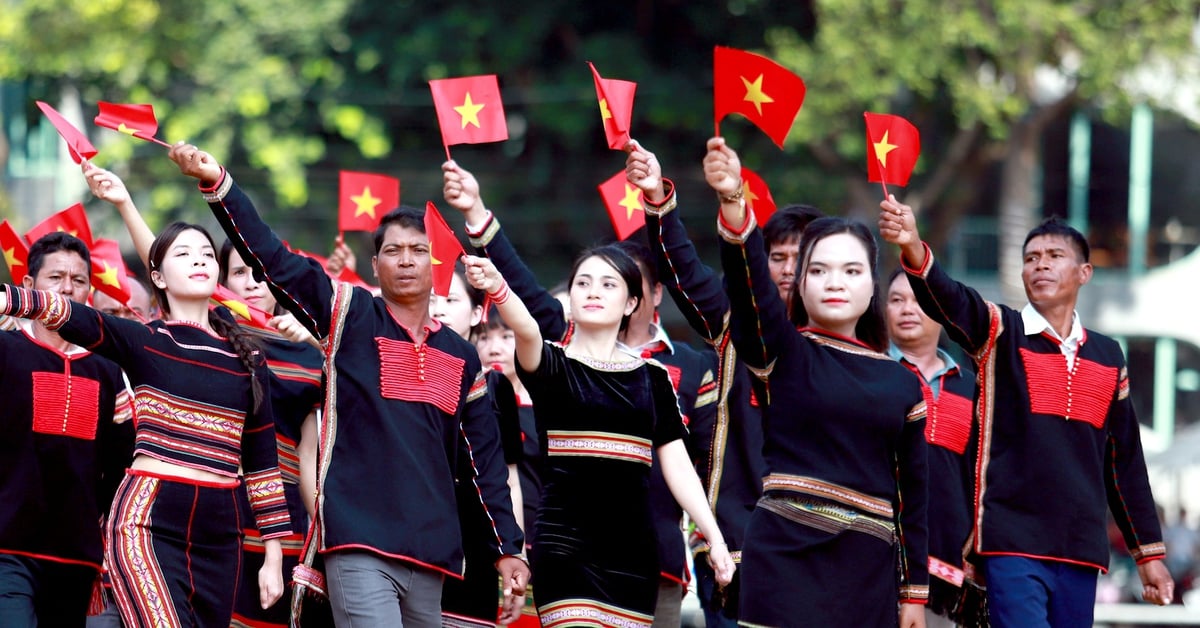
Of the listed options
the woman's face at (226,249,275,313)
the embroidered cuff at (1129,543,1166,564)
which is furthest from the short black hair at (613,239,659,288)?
the embroidered cuff at (1129,543,1166,564)

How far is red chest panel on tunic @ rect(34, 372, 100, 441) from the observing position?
264 inches

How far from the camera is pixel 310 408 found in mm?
7301

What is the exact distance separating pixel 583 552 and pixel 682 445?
0.58 m

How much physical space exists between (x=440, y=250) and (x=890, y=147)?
160 cm

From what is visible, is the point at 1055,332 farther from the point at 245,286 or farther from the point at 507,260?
the point at 245,286

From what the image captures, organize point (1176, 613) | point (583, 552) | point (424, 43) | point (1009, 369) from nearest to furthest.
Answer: point (583, 552) < point (1009, 369) < point (1176, 613) < point (424, 43)

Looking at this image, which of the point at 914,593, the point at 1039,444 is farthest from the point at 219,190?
the point at 1039,444

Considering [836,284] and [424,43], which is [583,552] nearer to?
[836,284]

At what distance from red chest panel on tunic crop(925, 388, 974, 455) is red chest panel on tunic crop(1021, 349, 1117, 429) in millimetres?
829

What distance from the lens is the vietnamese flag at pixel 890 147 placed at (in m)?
6.29

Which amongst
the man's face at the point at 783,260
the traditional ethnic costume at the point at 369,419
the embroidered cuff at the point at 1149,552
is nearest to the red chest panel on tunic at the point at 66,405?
the traditional ethnic costume at the point at 369,419

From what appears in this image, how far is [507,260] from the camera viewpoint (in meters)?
6.94

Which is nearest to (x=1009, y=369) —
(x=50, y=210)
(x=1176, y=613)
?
(x=1176, y=613)

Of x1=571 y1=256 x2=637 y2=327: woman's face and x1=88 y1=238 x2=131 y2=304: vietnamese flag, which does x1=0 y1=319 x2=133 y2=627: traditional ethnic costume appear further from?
x1=571 y1=256 x2=637 y2=327: woman's face
